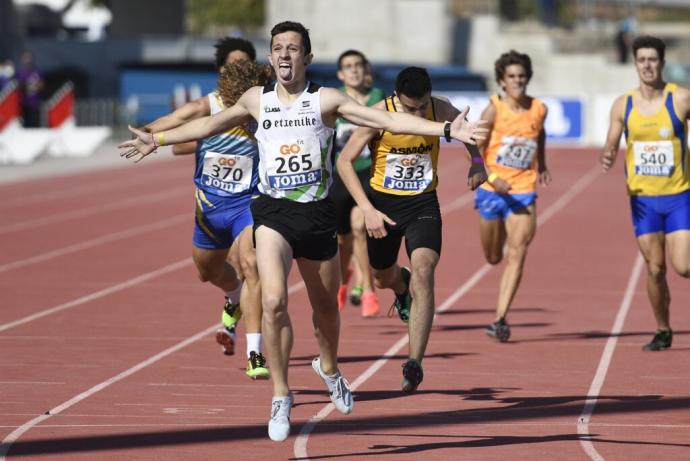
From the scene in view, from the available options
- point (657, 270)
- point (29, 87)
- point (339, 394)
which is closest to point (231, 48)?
point (339, 394)

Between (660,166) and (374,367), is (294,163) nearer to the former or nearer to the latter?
(374,367)

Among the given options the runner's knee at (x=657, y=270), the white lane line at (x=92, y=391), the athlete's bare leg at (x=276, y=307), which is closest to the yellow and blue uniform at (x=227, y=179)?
the white lane line at (x=92, y=391)

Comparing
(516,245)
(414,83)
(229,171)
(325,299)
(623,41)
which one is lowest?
(623,41)

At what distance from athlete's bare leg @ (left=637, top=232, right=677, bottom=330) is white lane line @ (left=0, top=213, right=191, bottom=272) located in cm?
809

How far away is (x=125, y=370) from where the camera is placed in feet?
35.5

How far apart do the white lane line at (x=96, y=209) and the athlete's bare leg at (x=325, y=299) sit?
13.3 m

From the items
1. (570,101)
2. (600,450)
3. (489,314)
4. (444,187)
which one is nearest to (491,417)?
(600,450)

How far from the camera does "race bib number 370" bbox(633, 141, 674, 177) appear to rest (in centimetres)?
1141

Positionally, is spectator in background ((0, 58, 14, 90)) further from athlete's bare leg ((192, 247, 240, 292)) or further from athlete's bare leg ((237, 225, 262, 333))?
athlete's bare leg ((237, 225, 262, 333))

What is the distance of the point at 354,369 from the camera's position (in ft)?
35.7

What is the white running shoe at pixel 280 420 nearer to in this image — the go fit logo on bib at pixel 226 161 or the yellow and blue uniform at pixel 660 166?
the go fit logo on bib at pixel 226 161

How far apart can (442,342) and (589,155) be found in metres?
26.2

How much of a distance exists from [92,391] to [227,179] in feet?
5.34

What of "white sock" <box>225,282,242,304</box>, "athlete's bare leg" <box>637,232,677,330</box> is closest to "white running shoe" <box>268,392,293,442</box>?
"white sock" <box>225,282,242,304</box>
